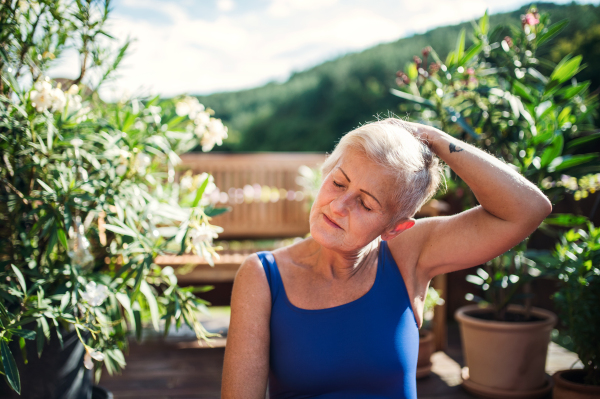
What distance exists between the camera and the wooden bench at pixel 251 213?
2633 mm

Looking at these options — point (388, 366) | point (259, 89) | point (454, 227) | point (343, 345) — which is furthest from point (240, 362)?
point (259, 89)

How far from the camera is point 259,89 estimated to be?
988 cm

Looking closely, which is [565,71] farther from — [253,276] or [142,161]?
[142,161]

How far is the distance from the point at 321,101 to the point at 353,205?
8569 mm

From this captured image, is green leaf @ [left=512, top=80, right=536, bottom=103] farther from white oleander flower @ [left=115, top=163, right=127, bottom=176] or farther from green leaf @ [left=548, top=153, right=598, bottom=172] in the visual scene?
white oleander flower @ [left=115, top=163, right=127, bottom=176]

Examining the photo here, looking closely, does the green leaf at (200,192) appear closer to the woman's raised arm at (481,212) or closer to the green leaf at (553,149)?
the woman's raised arm at (481,212)

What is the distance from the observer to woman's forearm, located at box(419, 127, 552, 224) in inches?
43.8

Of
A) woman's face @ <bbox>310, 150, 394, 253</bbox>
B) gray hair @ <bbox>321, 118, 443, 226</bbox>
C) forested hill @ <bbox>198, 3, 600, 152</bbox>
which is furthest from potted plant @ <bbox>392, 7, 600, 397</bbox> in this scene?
forested hill @ <bbox>198, 3, 600, 152</bbox>

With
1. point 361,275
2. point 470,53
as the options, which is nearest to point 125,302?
point 361,275

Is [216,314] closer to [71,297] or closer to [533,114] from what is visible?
[71,297]

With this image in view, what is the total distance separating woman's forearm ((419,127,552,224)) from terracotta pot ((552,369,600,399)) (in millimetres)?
1027

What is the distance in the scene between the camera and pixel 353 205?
107cm

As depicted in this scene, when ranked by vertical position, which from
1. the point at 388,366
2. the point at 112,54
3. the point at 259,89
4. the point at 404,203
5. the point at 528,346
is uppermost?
the point at 259,89

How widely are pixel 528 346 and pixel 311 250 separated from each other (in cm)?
140
